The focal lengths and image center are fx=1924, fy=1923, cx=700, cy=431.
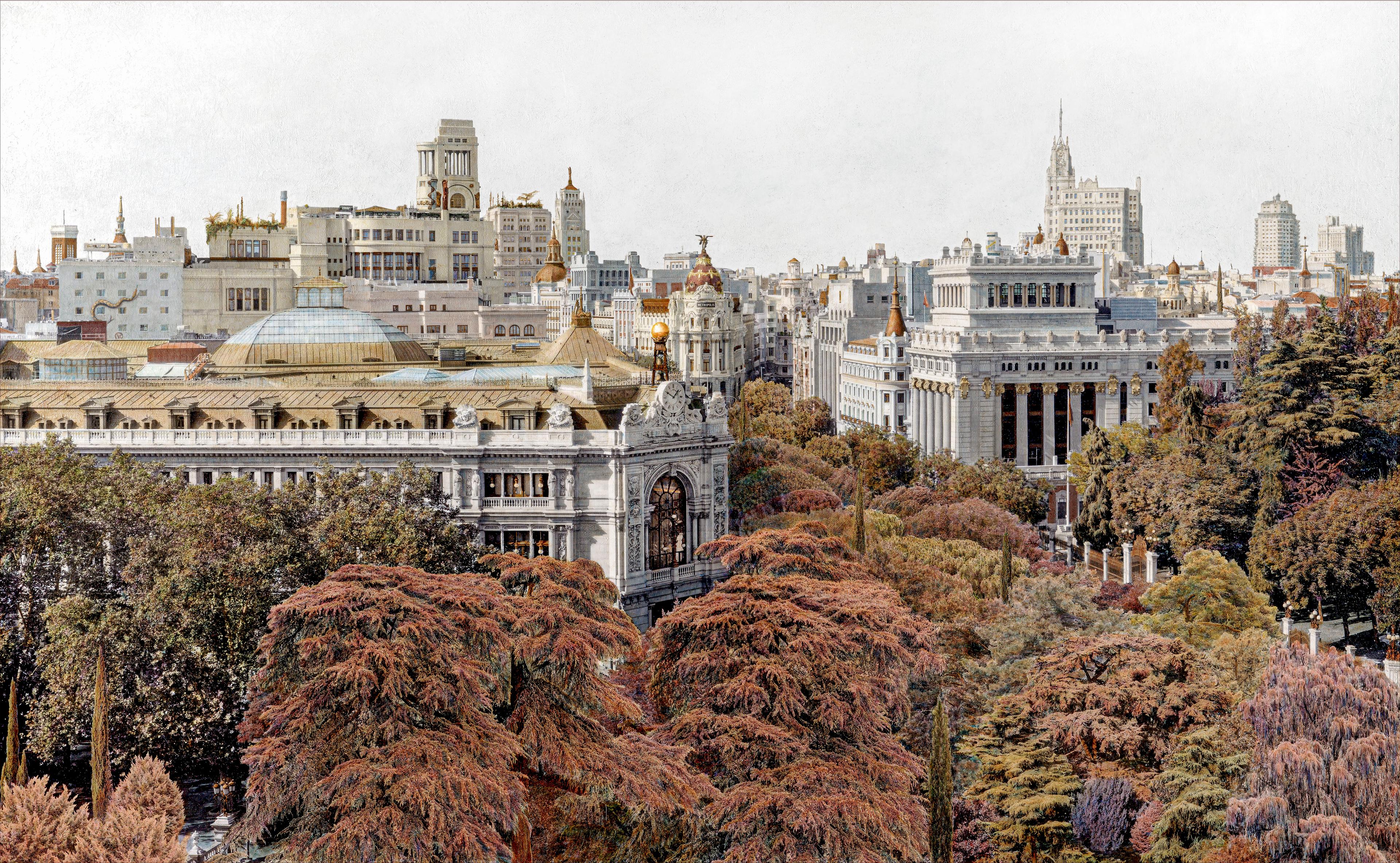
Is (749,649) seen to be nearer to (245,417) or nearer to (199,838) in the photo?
(199,838)

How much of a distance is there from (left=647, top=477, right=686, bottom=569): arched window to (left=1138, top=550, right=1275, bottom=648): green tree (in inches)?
941

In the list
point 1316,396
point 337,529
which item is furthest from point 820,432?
point 337,529

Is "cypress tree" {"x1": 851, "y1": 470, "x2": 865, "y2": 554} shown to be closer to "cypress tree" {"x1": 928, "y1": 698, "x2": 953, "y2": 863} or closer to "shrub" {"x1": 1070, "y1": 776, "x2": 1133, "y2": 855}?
"shrub" {"x1": 1070, "y1": 776, "x2": 1133, "y2": 855}

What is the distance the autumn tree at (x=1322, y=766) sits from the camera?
57.1m

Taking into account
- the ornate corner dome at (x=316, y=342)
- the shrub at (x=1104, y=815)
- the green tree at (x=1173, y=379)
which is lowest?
the shrub at (x=1104, y=815)

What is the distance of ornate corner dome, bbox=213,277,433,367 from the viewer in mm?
119562

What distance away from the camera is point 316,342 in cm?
12062

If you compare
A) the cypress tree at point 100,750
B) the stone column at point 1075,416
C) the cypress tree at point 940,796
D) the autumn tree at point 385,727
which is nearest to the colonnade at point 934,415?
the stone column at point 1075,416

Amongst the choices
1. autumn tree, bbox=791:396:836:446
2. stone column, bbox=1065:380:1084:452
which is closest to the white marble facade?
autumn tree, bbox=791:396:836:446

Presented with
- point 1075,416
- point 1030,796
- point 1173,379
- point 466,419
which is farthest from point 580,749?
point 1075,416

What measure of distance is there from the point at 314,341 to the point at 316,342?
0.19 metres

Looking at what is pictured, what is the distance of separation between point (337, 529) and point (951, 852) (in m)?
30.6

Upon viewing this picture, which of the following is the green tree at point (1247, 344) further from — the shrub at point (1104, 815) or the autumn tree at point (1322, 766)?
the shrub at point (1104, 815)

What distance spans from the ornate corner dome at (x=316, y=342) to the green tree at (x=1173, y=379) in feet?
185
